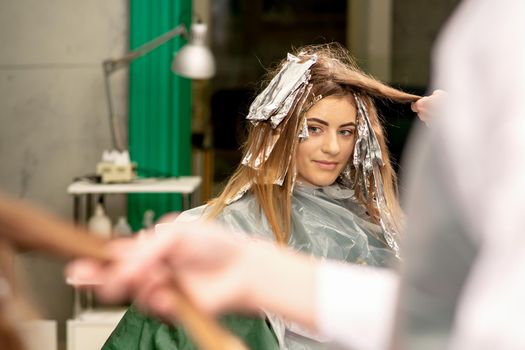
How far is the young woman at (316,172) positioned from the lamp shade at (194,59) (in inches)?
37.4

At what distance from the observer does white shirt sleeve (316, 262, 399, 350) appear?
2.69ft

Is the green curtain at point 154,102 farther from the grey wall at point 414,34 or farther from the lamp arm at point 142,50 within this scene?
the grey wall at point 414,34

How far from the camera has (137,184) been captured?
312 cm

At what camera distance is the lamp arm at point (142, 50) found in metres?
3.23

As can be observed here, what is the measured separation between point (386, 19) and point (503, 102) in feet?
12.0

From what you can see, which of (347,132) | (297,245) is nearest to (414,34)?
(347,132)

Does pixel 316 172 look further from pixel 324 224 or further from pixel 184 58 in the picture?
pixel 184 58

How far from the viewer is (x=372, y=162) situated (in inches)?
84.7

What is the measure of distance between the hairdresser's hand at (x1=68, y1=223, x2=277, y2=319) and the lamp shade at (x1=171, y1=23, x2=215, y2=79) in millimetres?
2339

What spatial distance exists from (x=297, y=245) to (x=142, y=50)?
144 centimetres

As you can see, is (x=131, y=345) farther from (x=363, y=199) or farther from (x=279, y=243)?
(x=363, y=199)

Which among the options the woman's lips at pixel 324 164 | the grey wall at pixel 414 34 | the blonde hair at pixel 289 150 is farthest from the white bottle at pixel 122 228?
the grey wall at pixel 414 34

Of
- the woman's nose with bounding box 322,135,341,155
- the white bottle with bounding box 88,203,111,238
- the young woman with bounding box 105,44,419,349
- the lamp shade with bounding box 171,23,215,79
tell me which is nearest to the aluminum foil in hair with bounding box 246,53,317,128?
the young woman with bounding box 105,44,419,349

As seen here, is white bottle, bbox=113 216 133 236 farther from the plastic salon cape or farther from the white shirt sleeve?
the white shirt sleeve
